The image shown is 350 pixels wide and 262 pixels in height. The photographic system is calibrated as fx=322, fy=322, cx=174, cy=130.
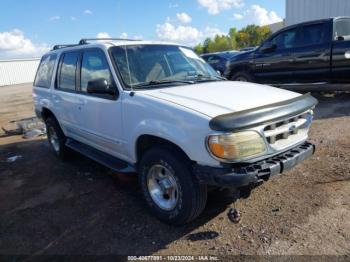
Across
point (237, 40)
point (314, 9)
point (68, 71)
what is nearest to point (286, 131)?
point (68, 71)

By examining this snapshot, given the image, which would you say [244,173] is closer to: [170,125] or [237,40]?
[170,125]

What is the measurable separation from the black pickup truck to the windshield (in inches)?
185

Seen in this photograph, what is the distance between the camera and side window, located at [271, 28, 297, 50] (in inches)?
340

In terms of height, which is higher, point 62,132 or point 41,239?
point 62,132

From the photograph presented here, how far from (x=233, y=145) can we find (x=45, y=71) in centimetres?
454

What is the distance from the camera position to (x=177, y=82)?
12.6 feet

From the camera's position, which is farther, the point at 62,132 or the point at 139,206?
the point at 62,132

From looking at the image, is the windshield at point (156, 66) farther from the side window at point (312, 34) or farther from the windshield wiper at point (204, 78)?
the side window at point (312, 34)

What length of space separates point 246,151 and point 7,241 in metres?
2.69

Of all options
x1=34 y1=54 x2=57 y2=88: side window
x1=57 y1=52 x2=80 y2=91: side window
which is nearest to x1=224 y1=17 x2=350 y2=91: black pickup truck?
x1=34 y1=54 x2=57 y2=88: side window

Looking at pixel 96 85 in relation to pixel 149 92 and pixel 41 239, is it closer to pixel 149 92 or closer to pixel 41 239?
pixel 149 92

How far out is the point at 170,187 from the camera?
3342mm

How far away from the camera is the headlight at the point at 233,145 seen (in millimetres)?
2725

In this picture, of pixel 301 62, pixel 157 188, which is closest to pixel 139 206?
pixel 157 188
